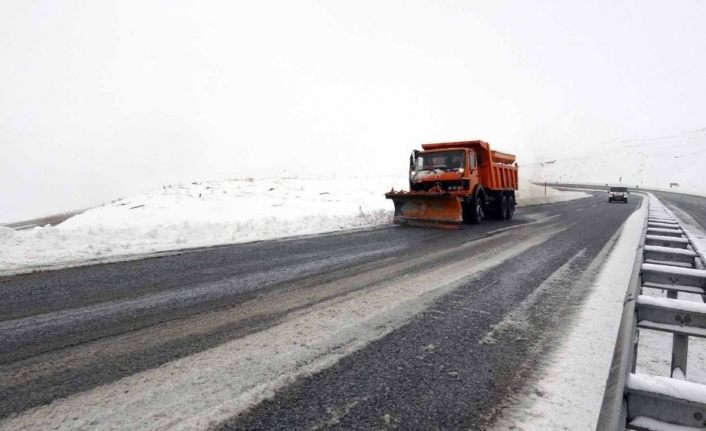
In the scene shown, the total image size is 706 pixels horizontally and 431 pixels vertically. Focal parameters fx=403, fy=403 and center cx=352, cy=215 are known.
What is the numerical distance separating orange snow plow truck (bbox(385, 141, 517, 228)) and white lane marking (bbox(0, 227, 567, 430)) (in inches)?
320

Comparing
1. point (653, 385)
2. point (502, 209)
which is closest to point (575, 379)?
point (653, 385)

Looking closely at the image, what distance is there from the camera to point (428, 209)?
12.2 meters

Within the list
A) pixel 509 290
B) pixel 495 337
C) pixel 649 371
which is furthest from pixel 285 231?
pixel 649 371

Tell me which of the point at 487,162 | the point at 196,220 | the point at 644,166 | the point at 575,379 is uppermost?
the point at 644,166

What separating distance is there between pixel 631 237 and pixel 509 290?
7.05 meters

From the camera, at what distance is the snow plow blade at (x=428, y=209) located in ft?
38.2

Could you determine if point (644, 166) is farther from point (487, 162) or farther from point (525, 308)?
point (525, 308)

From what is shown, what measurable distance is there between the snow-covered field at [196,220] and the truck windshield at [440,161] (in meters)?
2.09

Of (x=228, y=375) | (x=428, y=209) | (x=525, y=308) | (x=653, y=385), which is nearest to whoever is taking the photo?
(x=653, y=385)

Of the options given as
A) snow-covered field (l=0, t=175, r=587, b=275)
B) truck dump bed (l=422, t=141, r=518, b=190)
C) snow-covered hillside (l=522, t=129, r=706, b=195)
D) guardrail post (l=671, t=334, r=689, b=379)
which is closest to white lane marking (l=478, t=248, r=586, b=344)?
guardrail post (l=671, t=334, r=689, b=379)

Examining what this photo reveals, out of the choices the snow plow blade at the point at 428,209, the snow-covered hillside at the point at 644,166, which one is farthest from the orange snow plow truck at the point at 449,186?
the snow-covered hillside at the point at 644,166

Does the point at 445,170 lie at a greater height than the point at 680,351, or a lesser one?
greater

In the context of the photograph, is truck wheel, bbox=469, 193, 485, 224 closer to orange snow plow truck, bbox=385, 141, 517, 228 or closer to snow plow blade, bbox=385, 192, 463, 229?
orange snow plow truck, bbox=385, 141, 517, 228

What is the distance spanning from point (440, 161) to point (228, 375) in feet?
38.1
